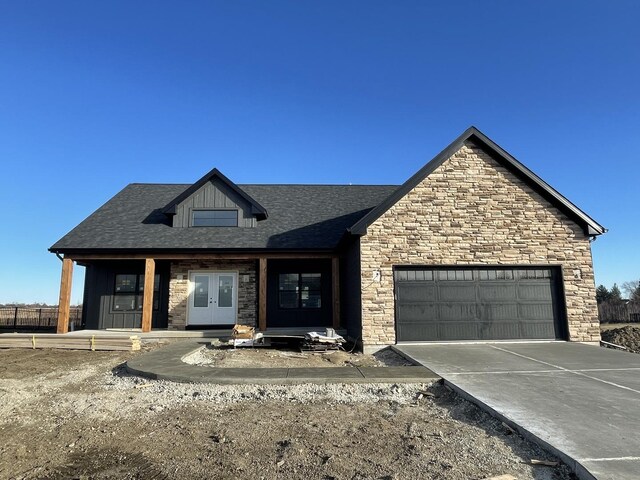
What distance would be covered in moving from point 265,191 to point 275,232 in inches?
158

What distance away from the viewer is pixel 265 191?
18906 mm

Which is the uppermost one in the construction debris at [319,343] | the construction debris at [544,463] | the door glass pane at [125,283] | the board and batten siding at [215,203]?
the board and batten siding at [215,203]

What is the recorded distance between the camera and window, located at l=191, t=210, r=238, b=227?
52.6ft

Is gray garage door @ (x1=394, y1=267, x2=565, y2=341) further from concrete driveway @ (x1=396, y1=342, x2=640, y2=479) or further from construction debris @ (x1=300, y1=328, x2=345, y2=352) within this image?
construction debris @ (x1=300, y1=328, x2=345, y2=352)

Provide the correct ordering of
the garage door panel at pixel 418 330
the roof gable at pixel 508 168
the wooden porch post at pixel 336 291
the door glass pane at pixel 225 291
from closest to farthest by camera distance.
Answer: the garage door panel at pixel 418 330 < the roof gable at pixel 508 168 < the wooden porch post at pixel 336 291 < the door glass pane at pixel 225 291

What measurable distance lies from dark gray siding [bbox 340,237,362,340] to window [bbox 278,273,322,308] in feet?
4.05

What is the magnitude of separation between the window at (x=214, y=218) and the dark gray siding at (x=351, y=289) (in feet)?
15.8

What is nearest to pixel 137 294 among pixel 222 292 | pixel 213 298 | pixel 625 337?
pixel 213 298

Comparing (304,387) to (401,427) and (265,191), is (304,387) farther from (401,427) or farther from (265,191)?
(265,191)

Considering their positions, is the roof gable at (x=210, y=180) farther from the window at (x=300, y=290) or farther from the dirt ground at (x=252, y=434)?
the dirt ground at (x=252, y=434)

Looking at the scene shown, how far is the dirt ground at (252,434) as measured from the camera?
3934mm

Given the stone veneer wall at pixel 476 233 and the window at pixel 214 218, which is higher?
the window at pixel 214 218

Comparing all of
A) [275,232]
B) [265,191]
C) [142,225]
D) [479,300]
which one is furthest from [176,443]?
[265,191]

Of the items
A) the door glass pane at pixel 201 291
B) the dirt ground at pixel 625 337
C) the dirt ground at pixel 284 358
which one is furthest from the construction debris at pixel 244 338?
the dirt ground at pixel 625 337
